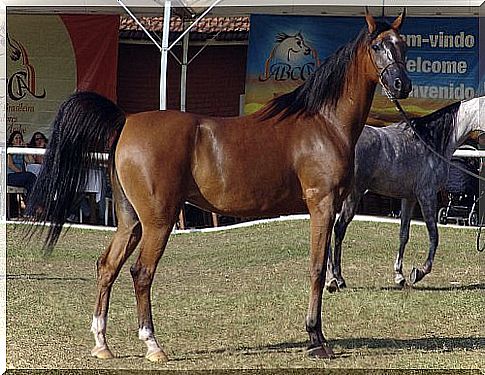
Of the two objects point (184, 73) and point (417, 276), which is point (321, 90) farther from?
point (184, 73)

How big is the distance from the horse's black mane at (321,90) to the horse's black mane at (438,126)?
81.8 inches

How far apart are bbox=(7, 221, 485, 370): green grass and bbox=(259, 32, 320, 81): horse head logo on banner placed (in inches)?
70.2

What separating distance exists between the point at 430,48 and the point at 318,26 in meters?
1.22

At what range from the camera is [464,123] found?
7.37 metres

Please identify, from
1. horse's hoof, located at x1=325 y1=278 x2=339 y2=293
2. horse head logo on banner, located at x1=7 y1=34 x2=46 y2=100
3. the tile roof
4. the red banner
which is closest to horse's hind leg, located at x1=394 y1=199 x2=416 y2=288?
horse's hoof, located at x1=325 y1=278 x2=339 y2=293

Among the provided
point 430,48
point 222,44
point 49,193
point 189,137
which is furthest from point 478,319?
point 222,44

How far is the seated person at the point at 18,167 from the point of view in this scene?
10.5 metres

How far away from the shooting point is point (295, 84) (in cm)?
1091

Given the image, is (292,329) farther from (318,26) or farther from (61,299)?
(318,26)

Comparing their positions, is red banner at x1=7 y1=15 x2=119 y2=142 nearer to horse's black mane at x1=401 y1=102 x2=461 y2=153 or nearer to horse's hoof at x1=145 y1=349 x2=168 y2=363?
horse's black mane at x1=401 y1=102 x2=461 y2=153

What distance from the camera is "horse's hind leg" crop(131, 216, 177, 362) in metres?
4.98

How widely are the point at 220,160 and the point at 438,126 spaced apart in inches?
104

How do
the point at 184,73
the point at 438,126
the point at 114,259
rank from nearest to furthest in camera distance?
the point at 114,259 < the point at 438,126 < the point at 184,73

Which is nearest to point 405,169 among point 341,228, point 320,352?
point 341,228
